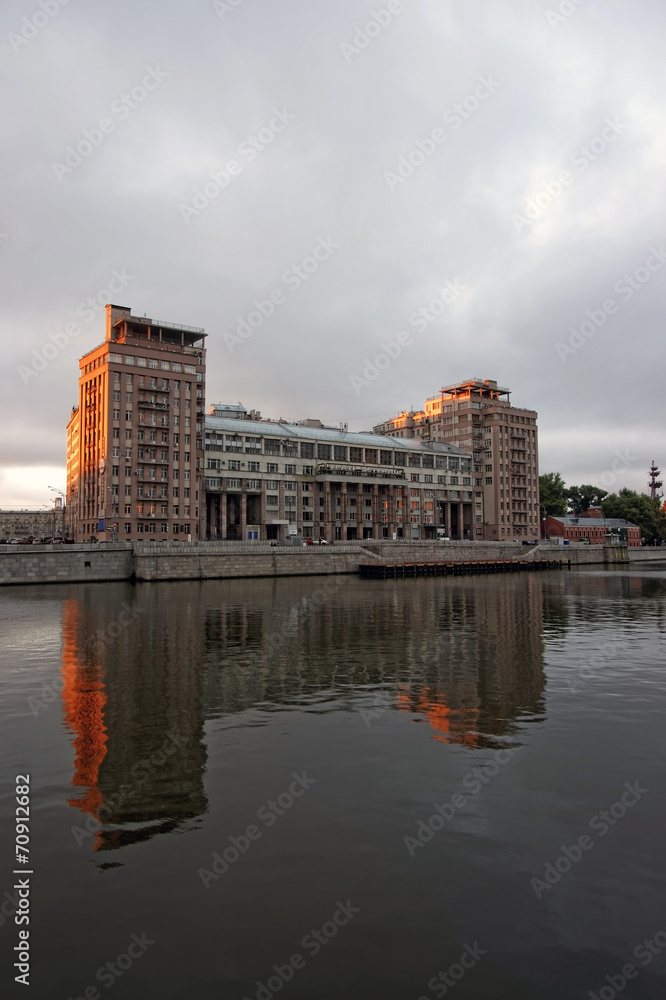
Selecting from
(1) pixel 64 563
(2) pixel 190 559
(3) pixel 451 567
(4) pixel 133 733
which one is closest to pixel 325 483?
(3) pixel 451 567

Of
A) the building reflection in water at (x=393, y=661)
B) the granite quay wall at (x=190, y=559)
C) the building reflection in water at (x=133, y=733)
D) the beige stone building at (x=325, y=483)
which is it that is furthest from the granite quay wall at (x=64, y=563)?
the building reflection in water at (x=133, y=733)

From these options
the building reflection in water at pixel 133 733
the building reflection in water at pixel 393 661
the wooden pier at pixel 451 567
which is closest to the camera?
the building reflection in water at pixel 133 733

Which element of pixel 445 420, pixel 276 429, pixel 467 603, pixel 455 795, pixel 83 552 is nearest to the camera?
pixel 455 795

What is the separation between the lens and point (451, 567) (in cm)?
12400

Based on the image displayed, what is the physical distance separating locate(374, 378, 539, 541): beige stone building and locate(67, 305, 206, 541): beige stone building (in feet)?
286

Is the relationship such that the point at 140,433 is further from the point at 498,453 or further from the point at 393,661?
the point at 498,453

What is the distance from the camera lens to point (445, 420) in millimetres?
196750

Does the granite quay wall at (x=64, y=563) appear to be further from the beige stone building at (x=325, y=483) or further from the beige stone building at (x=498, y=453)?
the beige stone building at (x=498, y=453)

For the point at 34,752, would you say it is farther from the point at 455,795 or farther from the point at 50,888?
the point at 455,795

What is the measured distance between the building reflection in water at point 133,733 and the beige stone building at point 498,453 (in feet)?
509

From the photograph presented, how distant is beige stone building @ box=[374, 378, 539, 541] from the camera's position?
7347 inches

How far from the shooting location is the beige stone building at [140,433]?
11450 cm

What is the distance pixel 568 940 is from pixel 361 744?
30.1 ft

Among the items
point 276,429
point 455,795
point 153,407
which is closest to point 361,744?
point 455,795
